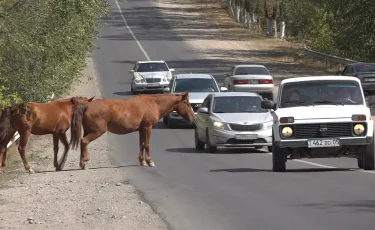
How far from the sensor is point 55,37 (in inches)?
1163

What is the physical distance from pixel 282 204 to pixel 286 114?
16.0 feet

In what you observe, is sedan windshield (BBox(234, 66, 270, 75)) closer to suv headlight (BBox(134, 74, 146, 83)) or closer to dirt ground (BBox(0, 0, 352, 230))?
suv headlight (BBox(134, 74, 146, 83))

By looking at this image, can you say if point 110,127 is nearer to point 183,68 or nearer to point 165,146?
point 165,146

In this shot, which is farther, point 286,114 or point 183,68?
point 183,68

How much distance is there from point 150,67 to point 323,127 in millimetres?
32279

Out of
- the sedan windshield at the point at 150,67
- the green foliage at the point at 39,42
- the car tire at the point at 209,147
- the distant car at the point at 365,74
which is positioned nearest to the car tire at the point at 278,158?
the green foliage at the point at 39,42

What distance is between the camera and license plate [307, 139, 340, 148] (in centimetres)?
1930

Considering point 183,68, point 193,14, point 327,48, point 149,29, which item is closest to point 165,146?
point 183,68

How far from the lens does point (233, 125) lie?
27.1 metres

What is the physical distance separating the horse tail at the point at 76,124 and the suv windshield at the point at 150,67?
2858 cm

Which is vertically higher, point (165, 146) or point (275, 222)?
point (275, 222)

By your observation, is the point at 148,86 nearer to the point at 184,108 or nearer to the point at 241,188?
the point at 184,108

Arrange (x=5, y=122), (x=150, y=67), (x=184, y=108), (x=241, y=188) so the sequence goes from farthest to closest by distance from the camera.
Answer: (x=150, y=67), (x=184, y=108), (x=5, y=122), (x=241, y=188)

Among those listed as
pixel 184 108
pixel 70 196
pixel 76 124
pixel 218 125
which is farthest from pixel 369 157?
pixel 218 125
